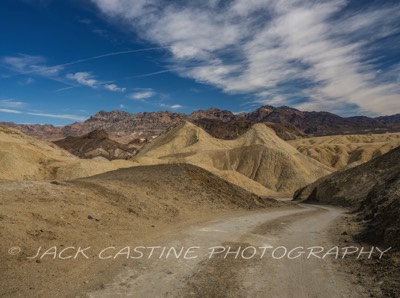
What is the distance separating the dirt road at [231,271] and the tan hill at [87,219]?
0.67 m

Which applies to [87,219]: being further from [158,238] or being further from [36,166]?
[36,166]

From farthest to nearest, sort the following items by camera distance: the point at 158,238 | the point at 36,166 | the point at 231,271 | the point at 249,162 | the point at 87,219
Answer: the point at 249,162 < the point at 36,166 < the point at 87,219 < the point at 158,238 < the point at 231,271

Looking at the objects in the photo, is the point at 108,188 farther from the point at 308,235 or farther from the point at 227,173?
the point at 227,173

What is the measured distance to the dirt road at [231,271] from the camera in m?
7.93

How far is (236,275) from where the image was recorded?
29.6 ft

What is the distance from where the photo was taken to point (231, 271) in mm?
9336

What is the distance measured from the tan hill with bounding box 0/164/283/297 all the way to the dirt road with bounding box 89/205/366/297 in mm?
670

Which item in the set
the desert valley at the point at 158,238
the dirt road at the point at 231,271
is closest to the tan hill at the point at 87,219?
the desert valley at the point at 158,238

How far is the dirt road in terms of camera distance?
7934 mm

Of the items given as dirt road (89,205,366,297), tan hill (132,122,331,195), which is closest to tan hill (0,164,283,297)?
dirt road (89,205,366,297)

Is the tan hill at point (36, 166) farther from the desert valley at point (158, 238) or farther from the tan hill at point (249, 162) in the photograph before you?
the desert valley at point (158, 238)

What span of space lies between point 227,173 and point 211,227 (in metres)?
58.4

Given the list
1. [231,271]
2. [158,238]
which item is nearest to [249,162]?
[158,238]

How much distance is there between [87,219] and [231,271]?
690 centimetres
